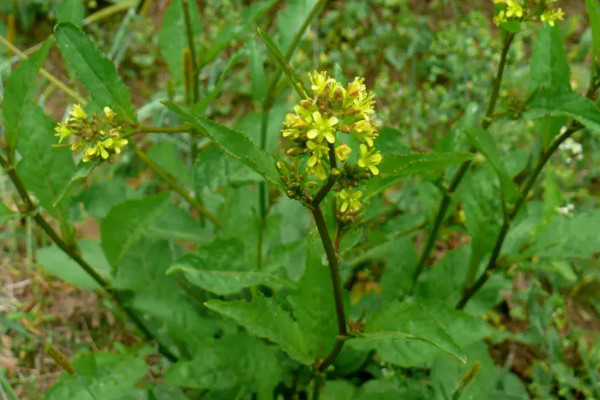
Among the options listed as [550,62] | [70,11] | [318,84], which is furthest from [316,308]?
[70,11]

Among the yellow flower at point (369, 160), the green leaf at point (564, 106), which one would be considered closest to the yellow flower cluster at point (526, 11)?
the green leaf at point (564, 106)

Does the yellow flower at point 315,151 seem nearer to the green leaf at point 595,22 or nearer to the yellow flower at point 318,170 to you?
the yellow flower at point 318,170

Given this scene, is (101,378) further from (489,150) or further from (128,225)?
(489,150)

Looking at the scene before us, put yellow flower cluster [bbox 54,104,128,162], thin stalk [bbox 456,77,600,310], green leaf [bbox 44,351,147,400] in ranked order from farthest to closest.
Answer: green leaf [bbox 44,351,147,400], thin stalk [bbox 456,77,600,310], yellow flower cluster [bbox 54,104,128,162]

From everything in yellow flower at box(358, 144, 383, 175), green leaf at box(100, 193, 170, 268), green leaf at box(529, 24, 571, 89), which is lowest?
green leaf at box(100, 193, 170, 268)

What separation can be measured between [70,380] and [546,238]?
5.74 feet

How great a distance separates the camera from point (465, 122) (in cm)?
214

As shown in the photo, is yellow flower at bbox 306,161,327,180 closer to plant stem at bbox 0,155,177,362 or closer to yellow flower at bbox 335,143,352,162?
yellow flower at bbox 335,143,352,162

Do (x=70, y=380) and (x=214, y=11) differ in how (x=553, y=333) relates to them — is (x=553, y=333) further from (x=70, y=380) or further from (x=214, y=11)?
(x=214, y=11)

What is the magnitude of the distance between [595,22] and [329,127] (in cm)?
93

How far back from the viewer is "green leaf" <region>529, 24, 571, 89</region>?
179cm

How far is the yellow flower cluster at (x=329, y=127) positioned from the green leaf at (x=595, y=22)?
2.42ft

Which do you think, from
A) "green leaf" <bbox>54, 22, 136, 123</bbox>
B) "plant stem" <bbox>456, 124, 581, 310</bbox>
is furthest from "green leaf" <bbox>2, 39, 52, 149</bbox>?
"plant stem" <bbox>456, 124, 581, 310</bbox>

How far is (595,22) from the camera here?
161 cm
